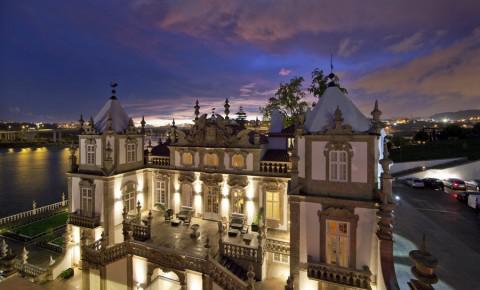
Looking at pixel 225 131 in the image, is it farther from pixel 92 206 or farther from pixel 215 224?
pixel 92 206

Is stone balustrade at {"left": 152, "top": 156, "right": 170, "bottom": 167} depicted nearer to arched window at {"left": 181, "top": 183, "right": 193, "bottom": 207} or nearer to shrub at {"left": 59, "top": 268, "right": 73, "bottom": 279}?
arched window at {"left": 181, "top": 183, "right": 193, "bottom": 207}

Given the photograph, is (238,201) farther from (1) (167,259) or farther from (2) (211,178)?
(1) (167,259)

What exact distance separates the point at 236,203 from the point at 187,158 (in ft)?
17.8

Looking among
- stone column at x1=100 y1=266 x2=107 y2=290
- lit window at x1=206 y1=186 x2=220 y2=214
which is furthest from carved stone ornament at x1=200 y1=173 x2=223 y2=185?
stone column at x1=100 y1=266 x2=107 y2=290

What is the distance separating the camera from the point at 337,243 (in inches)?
461

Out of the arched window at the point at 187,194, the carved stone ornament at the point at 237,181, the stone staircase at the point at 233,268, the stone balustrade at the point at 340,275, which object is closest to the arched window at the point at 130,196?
the arched window at the point at 187,194

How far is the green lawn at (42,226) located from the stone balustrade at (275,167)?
2808 cm

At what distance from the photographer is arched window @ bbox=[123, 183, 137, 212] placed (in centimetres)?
1948

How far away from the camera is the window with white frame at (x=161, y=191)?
20.8 meters

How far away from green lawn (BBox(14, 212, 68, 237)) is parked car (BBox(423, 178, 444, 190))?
49.3 metres

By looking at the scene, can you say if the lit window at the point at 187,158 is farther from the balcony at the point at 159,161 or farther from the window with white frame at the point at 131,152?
the window with white frame at the point at 131,152

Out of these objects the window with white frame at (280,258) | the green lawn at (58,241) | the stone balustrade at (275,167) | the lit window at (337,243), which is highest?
the stone balustrade at (275,167)

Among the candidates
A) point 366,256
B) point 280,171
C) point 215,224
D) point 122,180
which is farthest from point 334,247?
point 122,180

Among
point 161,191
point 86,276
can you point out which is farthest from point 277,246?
point 86,276
